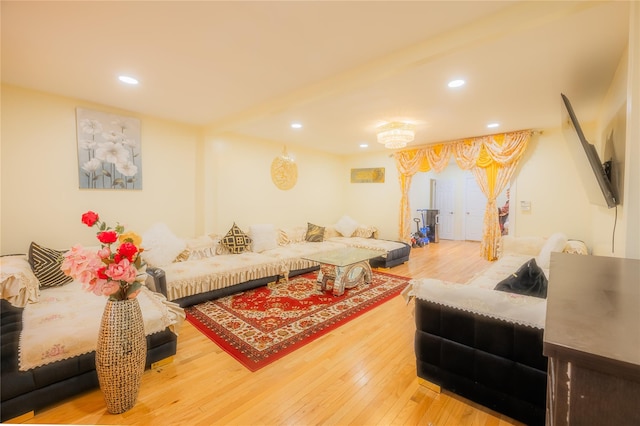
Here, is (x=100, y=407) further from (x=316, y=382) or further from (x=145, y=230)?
(x=145, y=230)

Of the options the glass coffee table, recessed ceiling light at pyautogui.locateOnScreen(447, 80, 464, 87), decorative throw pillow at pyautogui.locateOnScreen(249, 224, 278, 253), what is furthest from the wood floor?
recessed ceiling light at pyautogui.locateOnScreen(447, 80, 464, 87)

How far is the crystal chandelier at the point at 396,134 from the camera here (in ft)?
13.7

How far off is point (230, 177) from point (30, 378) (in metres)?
3.71

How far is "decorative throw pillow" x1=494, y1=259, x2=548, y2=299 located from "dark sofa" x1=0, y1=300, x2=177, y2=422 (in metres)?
3.04

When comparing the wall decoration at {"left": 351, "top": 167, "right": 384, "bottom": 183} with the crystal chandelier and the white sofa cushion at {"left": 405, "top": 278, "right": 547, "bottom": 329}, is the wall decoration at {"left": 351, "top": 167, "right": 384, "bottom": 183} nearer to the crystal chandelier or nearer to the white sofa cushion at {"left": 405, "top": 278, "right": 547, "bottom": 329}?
the crystal chandelier

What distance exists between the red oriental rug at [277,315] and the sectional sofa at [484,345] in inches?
46.4

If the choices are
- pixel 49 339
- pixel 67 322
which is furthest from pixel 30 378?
pixel 67 322

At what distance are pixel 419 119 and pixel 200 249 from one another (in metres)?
3.84

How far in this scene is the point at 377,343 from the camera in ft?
8.52

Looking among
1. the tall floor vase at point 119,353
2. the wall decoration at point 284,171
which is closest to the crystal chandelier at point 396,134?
the wall decoration at point 284,171

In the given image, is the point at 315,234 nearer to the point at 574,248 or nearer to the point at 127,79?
the point at 127,79

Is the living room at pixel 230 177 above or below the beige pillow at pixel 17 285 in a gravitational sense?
above

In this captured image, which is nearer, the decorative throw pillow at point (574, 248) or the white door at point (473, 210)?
the decorative throw pillow at point (574, 248)

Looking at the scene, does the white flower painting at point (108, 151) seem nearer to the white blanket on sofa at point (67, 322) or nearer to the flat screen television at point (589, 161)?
the white blanket on sofa at point (67, 322)
